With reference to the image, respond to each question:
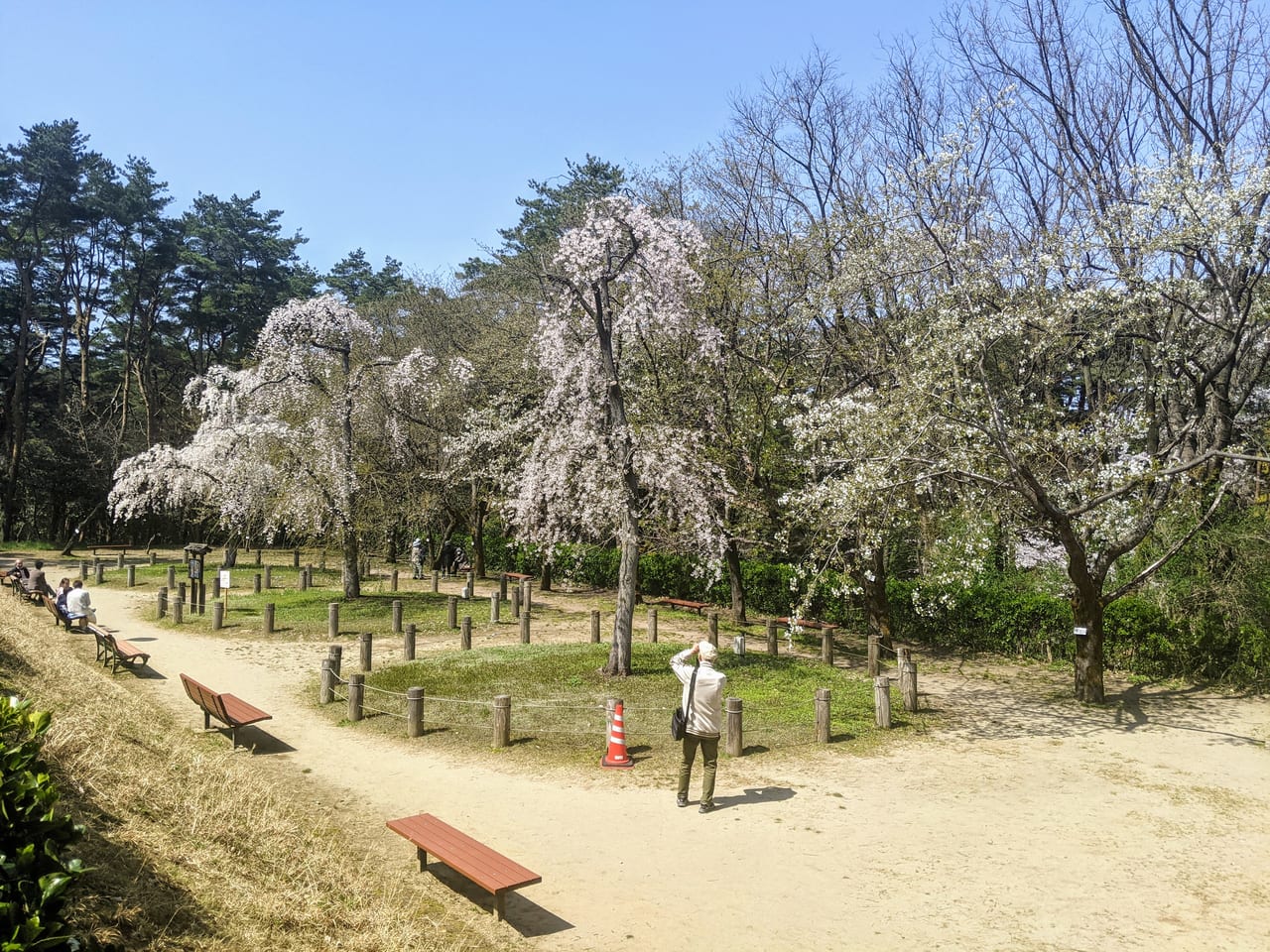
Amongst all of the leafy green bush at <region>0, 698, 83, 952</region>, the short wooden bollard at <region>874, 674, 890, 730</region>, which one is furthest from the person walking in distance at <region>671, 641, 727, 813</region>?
→ the leafy green bush at <region>0, 698, 83, 952</region>

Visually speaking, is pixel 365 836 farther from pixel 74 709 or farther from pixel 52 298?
pixel 52 298

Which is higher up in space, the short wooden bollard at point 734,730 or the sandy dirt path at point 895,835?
the short wooden bollard at point 734,730

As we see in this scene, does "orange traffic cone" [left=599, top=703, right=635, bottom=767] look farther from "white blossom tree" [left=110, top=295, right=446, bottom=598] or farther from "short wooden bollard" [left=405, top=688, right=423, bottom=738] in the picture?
"white blossom tree" [left=110, top=295, right=446, bottom=598]

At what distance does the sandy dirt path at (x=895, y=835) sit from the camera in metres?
6.61

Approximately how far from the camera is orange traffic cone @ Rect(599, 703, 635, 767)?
10492mm

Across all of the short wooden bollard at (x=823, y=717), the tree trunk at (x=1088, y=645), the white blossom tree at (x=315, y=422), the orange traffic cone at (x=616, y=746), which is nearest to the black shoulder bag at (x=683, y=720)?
the orange traffic cone at (x=616, y=746)

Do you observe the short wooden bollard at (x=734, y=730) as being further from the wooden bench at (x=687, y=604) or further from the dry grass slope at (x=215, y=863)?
the wooden bench at (x=687, y=604)

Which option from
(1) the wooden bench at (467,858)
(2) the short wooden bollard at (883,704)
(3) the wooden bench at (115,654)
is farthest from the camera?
(3) the wooden bench at (115,654)

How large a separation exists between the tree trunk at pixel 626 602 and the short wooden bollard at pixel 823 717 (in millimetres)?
4234

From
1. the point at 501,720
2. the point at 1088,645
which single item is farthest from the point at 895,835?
the point at 1088,645

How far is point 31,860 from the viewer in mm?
4285

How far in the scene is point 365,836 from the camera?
Answer: 8195 mm

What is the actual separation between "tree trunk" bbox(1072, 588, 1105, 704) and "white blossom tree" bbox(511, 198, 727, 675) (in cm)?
664

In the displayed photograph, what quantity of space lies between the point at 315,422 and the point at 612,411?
1106 centimetres
